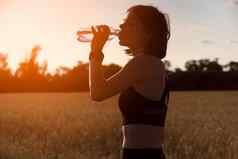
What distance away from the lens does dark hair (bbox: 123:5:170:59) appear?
11.9 ft

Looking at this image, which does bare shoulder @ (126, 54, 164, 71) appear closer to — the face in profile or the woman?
the woman

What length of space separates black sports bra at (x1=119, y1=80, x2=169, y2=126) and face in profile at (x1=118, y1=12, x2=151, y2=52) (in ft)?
1.01

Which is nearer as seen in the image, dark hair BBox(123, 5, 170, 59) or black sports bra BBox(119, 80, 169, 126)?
black sports bra BBox(119, 80, 169, 126)

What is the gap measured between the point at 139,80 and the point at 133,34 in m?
0.33

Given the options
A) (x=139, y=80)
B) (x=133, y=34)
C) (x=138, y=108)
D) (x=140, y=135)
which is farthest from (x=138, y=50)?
(x=140, y=135)

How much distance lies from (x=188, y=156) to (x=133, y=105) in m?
4.67

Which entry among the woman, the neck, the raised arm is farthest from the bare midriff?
the neck

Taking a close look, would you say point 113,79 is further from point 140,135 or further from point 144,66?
point 140,135

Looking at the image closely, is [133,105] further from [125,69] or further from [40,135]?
[40,135]

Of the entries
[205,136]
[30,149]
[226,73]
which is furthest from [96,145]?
[226,73]

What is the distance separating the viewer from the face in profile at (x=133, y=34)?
3.64m

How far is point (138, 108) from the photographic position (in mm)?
3488

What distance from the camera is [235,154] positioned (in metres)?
7.99

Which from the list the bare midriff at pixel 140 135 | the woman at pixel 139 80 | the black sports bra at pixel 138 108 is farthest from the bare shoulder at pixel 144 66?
the bare midriff at pixel 140 135
